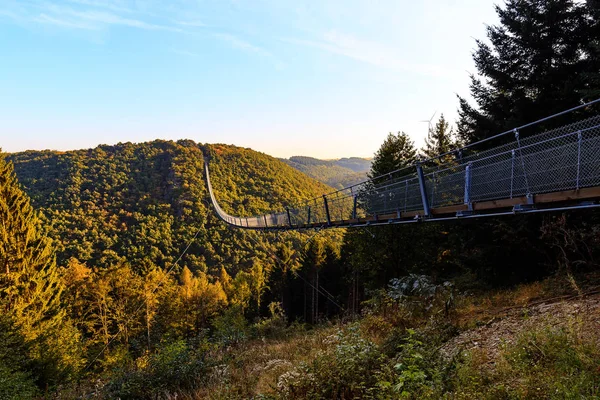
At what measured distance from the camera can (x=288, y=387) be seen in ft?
12.0

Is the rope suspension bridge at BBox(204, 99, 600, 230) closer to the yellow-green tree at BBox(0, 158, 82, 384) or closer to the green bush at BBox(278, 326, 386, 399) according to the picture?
the green bush at BBox(278, 326, 386, 399)

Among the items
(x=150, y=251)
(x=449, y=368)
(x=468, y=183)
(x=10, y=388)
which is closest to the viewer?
(x=449, y=368)

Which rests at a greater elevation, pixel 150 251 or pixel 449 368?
pixel 449 368

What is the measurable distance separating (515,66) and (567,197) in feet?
24.3

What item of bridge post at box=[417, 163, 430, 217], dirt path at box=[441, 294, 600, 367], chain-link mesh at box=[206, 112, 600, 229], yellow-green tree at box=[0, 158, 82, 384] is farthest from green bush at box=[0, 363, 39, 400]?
bridge post at box=[417, 163, 430, 217]

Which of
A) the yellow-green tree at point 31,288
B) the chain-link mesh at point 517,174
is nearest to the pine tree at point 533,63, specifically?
the chain-link mesh at point 517,174

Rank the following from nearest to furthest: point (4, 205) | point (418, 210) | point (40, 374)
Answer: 1. point (418, 210)
2. point (40, 374)
3. point (4, 205)

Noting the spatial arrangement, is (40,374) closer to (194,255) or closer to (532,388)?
(532,388)

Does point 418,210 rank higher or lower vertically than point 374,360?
higher

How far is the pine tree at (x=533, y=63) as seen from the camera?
7.59 m

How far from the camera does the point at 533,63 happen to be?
829cm

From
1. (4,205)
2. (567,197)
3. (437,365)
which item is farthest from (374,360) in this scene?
(4,205)

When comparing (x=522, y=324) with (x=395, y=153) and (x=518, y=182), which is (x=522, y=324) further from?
(x=395, y=153)

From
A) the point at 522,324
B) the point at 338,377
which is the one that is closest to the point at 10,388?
the point at 338,377
